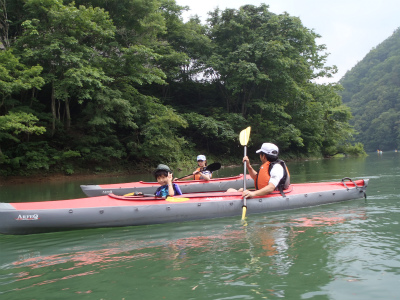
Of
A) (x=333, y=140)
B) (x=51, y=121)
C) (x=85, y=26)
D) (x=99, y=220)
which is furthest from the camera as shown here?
(x=333, y=140)

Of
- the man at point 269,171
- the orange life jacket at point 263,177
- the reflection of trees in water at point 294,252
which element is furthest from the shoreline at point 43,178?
the reflection of trees in water at point 294,252

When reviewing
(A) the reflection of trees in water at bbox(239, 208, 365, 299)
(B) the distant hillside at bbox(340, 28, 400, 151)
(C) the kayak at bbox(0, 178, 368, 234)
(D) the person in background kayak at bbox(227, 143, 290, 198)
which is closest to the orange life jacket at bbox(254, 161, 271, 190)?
(D) the person in background kayak at bbox(227, 143, 290, 198)

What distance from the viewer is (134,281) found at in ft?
9.71

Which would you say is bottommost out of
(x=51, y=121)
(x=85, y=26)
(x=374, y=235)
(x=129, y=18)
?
(x=374, y=235)

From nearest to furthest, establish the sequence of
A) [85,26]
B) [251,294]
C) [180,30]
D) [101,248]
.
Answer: [251,294]
[101,248]
[85,26]
[180,30]

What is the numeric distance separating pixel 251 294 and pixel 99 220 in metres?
3.02

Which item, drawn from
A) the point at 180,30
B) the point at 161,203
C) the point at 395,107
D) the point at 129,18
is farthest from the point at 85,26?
the point at 395,107

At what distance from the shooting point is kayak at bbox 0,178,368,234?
15.5 ft

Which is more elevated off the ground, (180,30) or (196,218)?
(180,30)

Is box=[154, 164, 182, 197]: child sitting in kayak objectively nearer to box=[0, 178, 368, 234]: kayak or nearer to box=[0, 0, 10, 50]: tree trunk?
box=[0, 178, 368, 234]: kayak

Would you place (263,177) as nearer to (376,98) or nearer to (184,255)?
(184,255)

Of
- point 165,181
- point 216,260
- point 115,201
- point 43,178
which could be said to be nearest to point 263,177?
point 165,181

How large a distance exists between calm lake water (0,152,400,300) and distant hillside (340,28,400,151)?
197ft

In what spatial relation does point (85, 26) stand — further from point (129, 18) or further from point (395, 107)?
point (395, 107)
